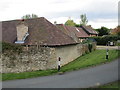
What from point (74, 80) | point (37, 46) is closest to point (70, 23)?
point (37, 46)

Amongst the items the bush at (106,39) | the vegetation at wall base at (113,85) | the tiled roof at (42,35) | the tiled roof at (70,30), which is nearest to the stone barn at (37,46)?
the tiled roof at (42,35)

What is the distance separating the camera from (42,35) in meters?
25.4

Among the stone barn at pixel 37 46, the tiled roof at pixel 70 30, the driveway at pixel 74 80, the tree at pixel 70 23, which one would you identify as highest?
the tree at pixel 70 23

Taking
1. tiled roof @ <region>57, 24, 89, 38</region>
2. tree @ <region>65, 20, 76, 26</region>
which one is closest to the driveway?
tiled roof @ <region>57, 24, 89, 38</region>

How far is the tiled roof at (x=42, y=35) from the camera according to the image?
2445 centimetres

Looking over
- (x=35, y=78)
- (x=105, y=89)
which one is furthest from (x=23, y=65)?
(x=105, y=89)

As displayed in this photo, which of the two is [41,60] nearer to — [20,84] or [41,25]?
[20,84]

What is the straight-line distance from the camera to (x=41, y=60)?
64.1ft

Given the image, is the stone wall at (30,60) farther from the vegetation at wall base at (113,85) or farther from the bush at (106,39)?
the bush at (106,39)

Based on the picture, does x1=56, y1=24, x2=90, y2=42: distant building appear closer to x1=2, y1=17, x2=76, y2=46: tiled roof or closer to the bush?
the bush

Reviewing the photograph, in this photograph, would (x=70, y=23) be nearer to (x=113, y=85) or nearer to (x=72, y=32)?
(x=72, y=32)

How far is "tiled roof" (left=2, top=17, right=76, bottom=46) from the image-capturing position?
2445 centimetres

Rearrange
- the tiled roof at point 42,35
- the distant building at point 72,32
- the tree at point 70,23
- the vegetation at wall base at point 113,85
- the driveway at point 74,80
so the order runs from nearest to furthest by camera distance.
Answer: the vegetation at wall base at point 113,85, the driveway at point 74,80, the tiled roof at point 42,35, the distant building at point 72,32, the tree at point 70,23

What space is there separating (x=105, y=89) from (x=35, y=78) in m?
5.92
